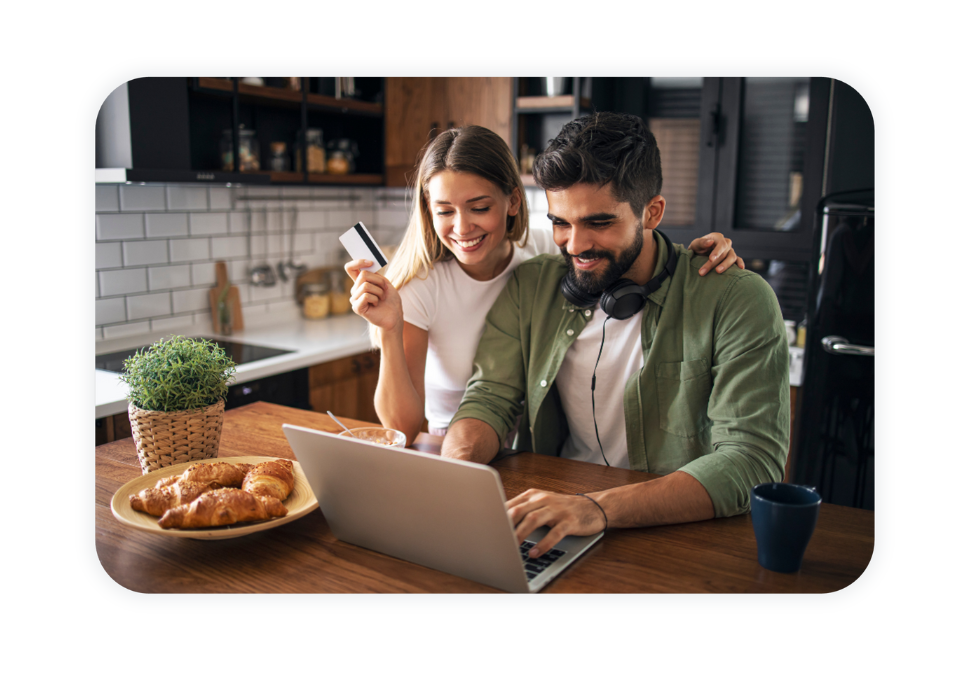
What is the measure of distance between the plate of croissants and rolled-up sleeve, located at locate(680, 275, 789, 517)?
2.06 feet

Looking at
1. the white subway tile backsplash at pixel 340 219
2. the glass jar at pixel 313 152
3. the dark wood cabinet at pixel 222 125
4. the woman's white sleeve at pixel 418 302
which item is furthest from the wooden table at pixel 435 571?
the white subway tile backsplash at pixel 340 219

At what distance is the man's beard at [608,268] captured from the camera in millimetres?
1408

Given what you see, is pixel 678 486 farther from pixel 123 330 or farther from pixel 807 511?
pixel 123 330

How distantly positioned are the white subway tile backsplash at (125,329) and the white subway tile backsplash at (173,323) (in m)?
0.04

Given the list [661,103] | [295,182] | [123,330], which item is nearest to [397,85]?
[295,182]

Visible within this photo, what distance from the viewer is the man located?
1.17 m

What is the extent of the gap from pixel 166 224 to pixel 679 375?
2096 millimetres

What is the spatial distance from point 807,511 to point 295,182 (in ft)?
7.98

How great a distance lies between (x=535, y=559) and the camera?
1.00 metres

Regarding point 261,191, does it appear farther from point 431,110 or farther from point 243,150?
A: point 431,110

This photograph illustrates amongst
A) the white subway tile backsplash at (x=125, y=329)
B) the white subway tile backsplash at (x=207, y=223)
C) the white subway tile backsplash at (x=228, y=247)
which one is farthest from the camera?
the white subway tile backsplash at (x=228, y=247)

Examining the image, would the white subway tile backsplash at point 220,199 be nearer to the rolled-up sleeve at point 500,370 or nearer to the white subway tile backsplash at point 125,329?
the white subway tile backsplash at point 125,329

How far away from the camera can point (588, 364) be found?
154 centimetres

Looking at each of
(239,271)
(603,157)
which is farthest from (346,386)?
(603,157)
